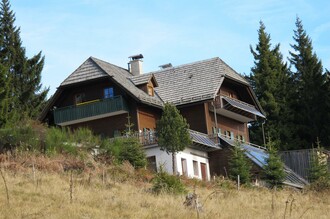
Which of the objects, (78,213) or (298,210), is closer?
(78,213)

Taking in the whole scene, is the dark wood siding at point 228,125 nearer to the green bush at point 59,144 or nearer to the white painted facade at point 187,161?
the white painted facade at point 187,161

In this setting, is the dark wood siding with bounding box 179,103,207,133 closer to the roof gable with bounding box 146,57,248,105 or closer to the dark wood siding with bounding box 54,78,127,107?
the roof gable with bounding box 146,57,248,105

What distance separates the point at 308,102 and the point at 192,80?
14.4 metres

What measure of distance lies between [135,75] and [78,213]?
36.1m

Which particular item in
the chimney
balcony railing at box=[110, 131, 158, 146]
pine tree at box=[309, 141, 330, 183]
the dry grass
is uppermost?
the chimney

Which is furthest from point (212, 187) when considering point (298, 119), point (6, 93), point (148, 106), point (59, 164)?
point (298, 119)

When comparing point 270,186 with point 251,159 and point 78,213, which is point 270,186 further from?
point 78,213

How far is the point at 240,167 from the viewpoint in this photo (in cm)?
3938

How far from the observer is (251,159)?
4478cm

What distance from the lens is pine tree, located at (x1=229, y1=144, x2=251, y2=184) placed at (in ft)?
128

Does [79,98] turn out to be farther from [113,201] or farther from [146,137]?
[113,201]

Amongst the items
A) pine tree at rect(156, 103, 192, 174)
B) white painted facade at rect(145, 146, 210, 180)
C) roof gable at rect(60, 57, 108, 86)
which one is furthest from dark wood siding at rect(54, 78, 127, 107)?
pine tree at rect(156, 103, 192, 174)

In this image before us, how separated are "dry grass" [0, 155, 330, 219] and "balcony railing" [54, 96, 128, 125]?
17.6 m

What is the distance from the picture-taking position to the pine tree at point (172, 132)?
130 ft
